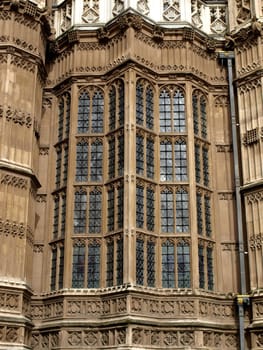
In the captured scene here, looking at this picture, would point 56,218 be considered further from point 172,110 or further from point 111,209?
point 172,110

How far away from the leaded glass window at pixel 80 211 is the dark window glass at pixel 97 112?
9.37ft

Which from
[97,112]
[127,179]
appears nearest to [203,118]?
[97,112]

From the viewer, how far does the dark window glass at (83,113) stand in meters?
24.2

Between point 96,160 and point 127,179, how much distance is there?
2.27 m

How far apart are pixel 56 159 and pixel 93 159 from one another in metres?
1.81

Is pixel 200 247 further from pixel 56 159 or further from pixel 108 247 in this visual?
pixel 56 159

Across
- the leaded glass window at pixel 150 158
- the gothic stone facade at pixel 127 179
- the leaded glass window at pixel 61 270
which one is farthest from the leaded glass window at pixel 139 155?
the leaded glass window at pixel 61 270

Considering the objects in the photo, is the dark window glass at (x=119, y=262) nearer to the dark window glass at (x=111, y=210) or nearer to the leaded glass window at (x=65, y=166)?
the dark window glass at (x=111, y=210)

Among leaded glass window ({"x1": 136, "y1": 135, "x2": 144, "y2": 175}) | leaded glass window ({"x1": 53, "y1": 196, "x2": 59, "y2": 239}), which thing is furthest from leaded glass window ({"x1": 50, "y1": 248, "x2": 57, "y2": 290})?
leaded glass window ({"x1": 136, "y1": 135, "x2": 144, "y2": 175})

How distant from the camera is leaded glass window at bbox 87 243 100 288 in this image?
2169cm

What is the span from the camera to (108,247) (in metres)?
22.0

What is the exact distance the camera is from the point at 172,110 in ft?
79.7

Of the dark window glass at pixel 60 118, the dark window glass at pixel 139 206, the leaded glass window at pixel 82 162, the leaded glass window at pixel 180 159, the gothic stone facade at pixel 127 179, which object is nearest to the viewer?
the gothic stone facade at pixel 127 179

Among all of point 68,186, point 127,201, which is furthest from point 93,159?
point 127,201
